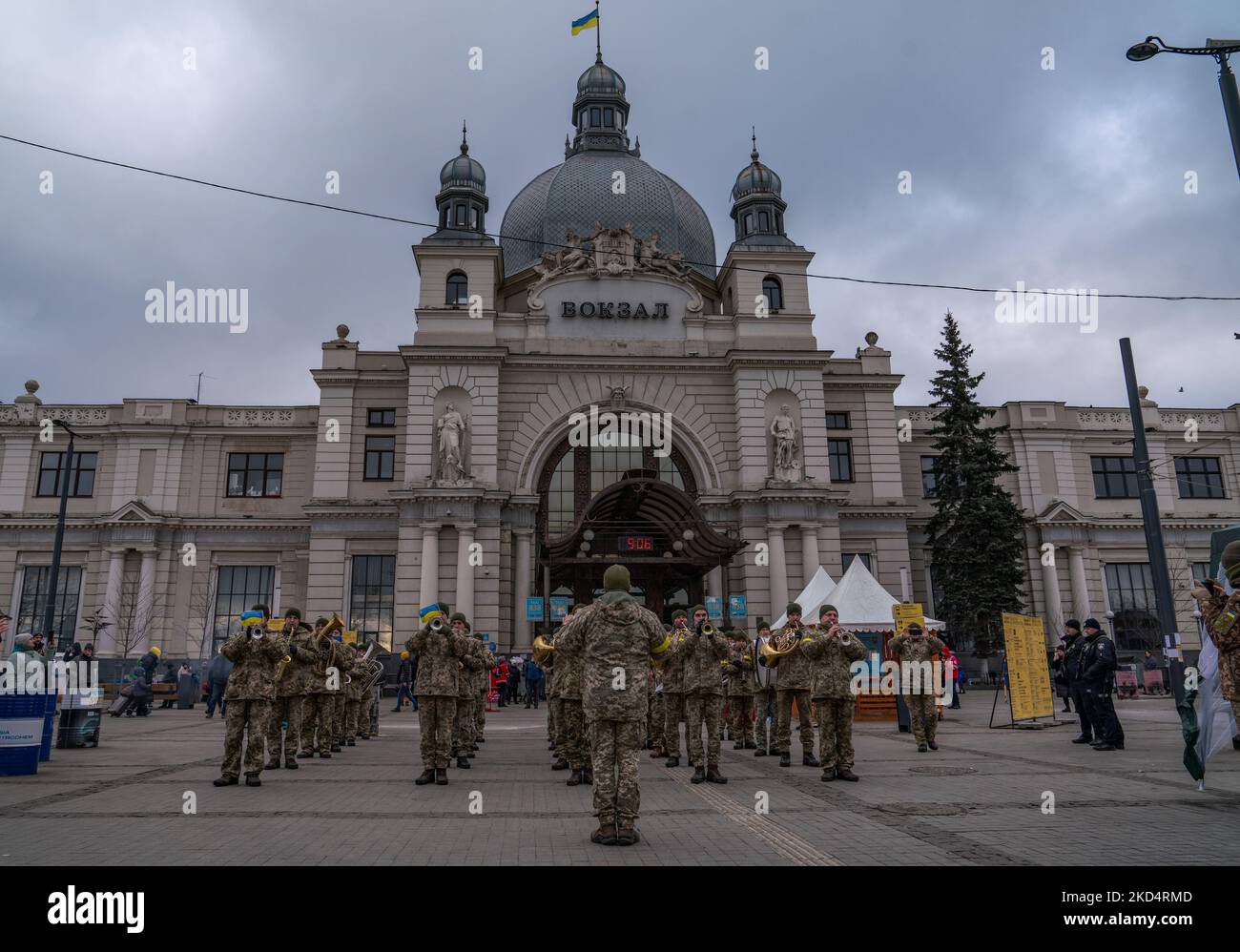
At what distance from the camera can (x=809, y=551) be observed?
108 feet

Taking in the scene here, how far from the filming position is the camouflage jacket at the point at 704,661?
11.5m

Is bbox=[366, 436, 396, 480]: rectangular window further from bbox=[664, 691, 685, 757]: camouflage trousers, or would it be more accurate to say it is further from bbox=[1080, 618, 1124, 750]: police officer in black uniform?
bbox=[1080, 618, 1124, 750]: police officer in black uniform

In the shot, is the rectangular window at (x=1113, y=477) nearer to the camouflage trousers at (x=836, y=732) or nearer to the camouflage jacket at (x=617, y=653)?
the camouflage trousers at (x=836, y=732)

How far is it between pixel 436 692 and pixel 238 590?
30.4 m

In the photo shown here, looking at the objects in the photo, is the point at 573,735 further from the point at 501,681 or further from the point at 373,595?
the point at 373,595

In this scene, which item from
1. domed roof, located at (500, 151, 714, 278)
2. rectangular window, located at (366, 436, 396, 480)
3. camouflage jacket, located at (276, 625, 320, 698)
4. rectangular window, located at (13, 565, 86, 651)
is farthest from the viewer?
domed roof, located at (500, 151, 714, 278)

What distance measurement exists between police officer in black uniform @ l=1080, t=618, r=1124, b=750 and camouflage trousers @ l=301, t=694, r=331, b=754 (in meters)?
13.0

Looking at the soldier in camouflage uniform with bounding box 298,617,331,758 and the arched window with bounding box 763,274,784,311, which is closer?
the soldier in camouflage uniform with bounding box 298,617,331,758

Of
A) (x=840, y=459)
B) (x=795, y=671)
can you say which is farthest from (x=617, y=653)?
(x=840, y=459)

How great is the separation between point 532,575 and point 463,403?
7.47m

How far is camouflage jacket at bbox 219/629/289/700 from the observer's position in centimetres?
1083

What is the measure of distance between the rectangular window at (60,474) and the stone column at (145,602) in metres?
4.89

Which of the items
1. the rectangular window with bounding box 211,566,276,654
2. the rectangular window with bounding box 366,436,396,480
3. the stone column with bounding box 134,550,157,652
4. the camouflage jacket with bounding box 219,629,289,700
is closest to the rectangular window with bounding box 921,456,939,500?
the rectangular window with bounding box 366,436,396,480
